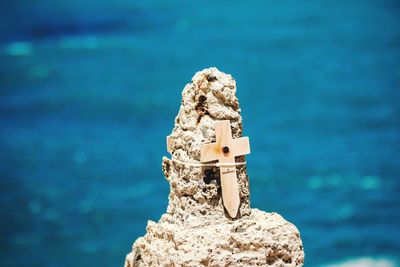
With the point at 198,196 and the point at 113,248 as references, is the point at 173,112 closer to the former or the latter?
the point at 113,248

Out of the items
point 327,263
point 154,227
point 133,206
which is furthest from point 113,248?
point 154,227

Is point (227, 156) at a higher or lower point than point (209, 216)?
higher

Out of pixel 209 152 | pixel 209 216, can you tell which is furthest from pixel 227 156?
pixel 209 216

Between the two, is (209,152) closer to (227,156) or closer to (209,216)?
(227,156)
